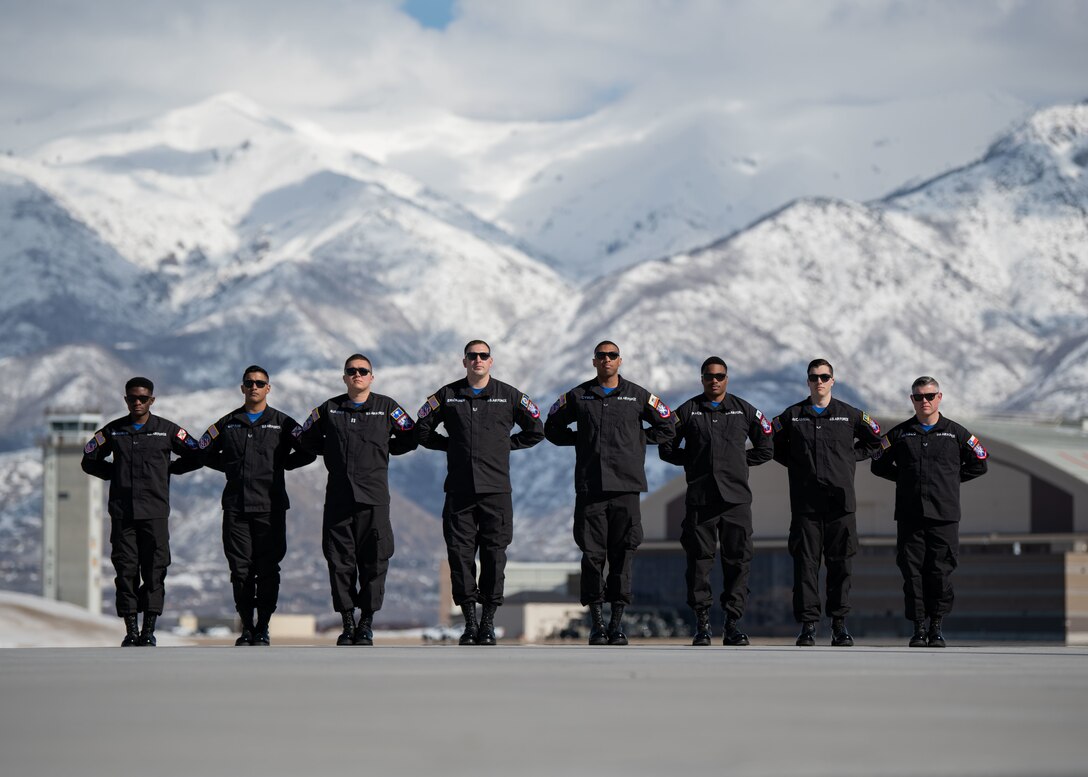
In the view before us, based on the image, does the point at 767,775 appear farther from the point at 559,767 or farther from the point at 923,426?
the point at 923,426

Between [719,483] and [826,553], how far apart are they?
1.17 m

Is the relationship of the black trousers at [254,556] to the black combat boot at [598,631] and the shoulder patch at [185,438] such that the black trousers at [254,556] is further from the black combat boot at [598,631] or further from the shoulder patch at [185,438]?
the black combat boot at [598,631]

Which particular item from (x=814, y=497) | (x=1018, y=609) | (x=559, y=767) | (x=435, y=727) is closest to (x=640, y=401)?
(x=814, y=497)

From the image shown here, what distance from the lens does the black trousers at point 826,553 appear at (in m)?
19.2

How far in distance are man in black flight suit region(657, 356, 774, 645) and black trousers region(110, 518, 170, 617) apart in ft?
15.4

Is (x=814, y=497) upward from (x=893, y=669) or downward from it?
upward

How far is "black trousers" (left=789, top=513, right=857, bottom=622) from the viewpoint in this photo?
62.9 ft

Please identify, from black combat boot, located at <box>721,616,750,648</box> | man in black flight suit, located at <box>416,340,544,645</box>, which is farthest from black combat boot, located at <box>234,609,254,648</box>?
black combat boot, located at <box>721,616,750,648</box>

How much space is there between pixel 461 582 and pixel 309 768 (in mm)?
9715

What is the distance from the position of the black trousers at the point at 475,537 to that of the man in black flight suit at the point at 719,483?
5.25 ft

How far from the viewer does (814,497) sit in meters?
19.3

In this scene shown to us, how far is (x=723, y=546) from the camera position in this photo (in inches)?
764

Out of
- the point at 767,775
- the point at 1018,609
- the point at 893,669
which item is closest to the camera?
the point at 767,775

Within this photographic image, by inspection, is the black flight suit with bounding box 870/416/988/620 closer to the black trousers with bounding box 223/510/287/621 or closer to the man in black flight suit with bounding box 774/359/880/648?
the man in black flight suit with bounding box 774/359/880/648
